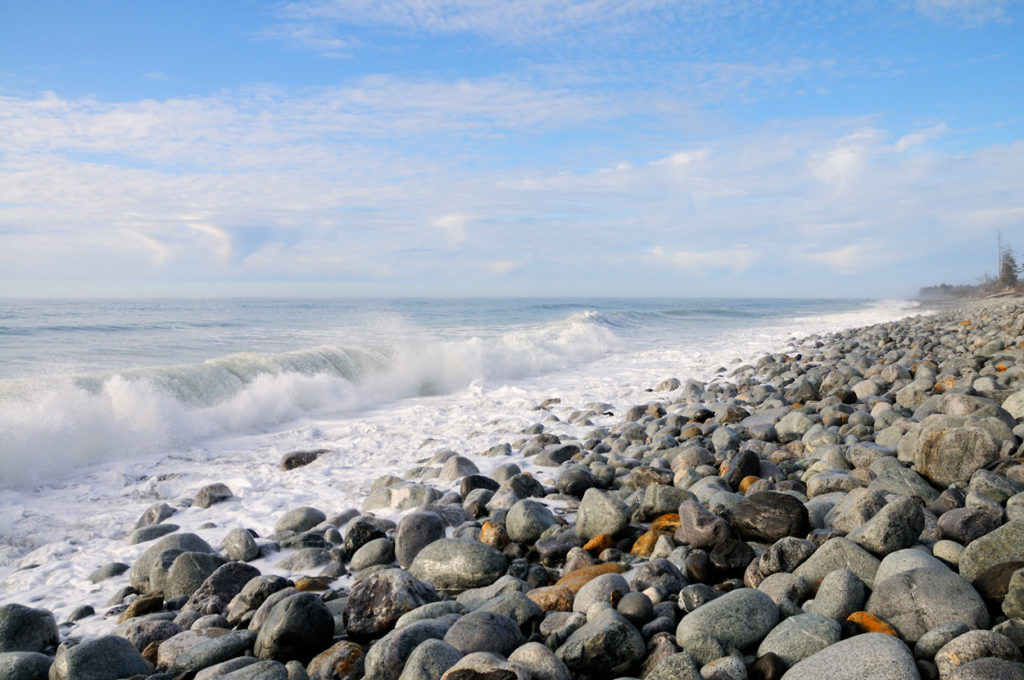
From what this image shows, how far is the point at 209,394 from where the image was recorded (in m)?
10.3

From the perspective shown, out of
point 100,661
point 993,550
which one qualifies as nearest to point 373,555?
point 100,661

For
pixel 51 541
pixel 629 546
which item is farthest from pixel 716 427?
pixel 51 541

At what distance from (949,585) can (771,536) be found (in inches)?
47.4

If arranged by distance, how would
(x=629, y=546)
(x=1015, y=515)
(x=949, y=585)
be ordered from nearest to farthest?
1. (x=949, y=585)
2. (x=1015, y=515)
3. (x=629, y=546)

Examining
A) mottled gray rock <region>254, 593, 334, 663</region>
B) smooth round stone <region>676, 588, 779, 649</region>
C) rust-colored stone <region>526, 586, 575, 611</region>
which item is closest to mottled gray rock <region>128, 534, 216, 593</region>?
mottled gray rock <region>254, 593, 334, 663</region>

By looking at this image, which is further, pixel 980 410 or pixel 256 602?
pixel 980 410

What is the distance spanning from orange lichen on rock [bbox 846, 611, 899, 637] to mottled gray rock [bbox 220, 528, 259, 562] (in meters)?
3.83

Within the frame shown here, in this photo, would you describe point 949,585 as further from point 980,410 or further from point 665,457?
point 665,457

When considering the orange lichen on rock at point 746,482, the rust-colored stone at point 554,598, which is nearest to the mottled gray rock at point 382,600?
the rust-colored stone at point 554,598

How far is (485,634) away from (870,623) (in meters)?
1.55

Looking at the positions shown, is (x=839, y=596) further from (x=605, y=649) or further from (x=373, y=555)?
(x=373, y=555)

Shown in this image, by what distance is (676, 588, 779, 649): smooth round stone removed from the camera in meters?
2.56

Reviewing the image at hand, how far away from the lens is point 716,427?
23.2ft

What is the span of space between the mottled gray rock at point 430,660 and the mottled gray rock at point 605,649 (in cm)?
45
